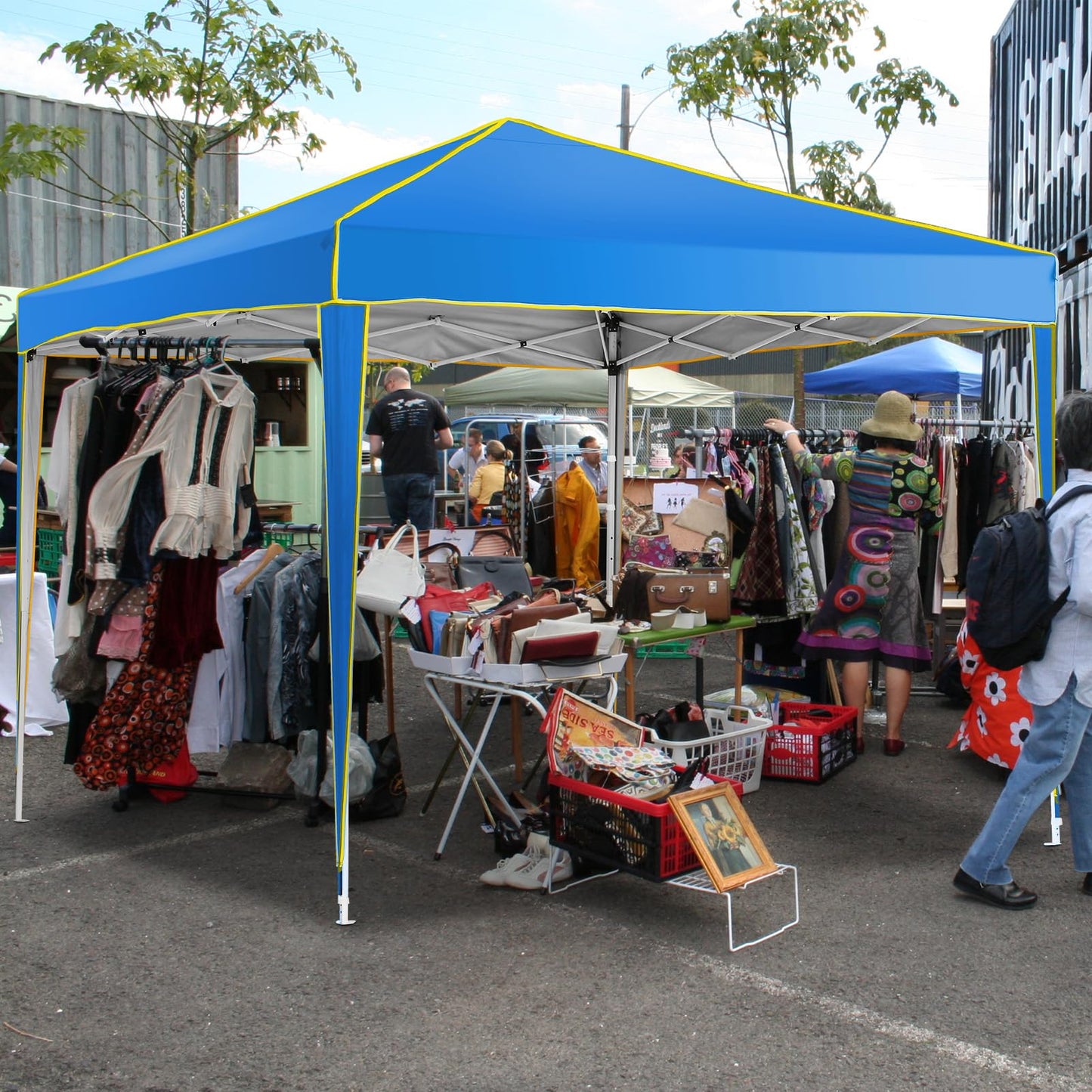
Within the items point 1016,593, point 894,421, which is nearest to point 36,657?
point 894,421

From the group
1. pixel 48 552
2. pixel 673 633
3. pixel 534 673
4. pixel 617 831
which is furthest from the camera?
pixel 48 552

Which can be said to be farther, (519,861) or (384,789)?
(384,789)

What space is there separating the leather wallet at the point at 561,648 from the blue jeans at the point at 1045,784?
154cm

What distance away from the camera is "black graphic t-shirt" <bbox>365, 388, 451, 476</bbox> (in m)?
9.06

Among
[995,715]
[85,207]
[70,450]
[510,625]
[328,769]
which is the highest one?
[85,207]

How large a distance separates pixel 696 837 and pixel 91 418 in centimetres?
289

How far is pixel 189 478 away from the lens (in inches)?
181

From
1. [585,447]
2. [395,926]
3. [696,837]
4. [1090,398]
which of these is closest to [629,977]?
[696,837]

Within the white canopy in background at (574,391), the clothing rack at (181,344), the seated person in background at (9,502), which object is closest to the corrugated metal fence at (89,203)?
the white canopy in background at (574,391)

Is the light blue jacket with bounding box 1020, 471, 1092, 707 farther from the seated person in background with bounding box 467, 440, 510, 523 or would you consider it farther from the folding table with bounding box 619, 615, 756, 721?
the seated person in background with bounding box 467, 440, 510, 523

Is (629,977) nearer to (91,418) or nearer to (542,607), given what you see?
(542,607)

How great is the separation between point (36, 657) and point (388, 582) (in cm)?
295

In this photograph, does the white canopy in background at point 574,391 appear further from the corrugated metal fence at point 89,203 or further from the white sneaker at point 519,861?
the white sneaker at point 519,861

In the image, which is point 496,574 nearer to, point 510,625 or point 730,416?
point 510,625
